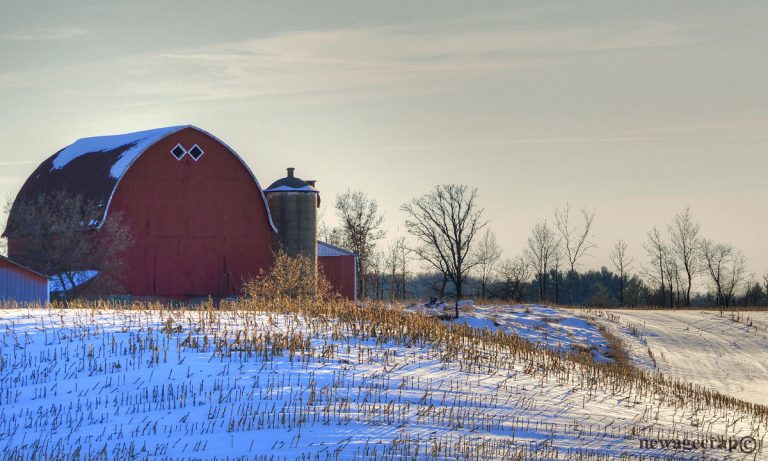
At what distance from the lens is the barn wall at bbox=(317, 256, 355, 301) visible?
4709 cm

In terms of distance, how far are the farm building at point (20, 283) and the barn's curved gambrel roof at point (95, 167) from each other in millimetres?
4404

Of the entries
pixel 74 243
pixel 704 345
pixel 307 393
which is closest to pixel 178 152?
pixel 74 243

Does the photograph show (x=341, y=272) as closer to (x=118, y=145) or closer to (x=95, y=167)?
(x=118, y=145)

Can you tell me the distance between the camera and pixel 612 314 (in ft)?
138

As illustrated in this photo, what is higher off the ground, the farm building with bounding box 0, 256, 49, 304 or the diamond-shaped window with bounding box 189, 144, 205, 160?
the diamond-shaped window with bounding box 189, 144, 205, 160

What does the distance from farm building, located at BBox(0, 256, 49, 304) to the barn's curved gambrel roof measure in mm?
4404

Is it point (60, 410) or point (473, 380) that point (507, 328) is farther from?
point (60, 410)

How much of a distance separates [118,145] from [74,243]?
664 cm

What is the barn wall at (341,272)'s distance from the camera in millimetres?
47094

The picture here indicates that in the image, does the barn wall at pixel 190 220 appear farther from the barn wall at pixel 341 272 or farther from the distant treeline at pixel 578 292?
the distant treeline at pixel 578 292

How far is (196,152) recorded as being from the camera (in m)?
41.2

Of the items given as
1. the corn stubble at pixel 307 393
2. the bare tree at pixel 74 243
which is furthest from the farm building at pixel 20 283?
the corn stubble at pixel 307 393

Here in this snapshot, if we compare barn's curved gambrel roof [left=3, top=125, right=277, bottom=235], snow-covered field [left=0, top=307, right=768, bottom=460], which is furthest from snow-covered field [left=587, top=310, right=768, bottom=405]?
barn's curved gambrel roof [left=3, top=125, right=277, bottom=235]

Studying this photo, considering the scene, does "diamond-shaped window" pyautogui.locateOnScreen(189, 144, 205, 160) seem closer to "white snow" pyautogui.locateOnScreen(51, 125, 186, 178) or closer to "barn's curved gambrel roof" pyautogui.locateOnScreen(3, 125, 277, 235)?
"barn's curved gambrel roof" pyautogui.locateOnScreen(3, 125, 277, 235)
